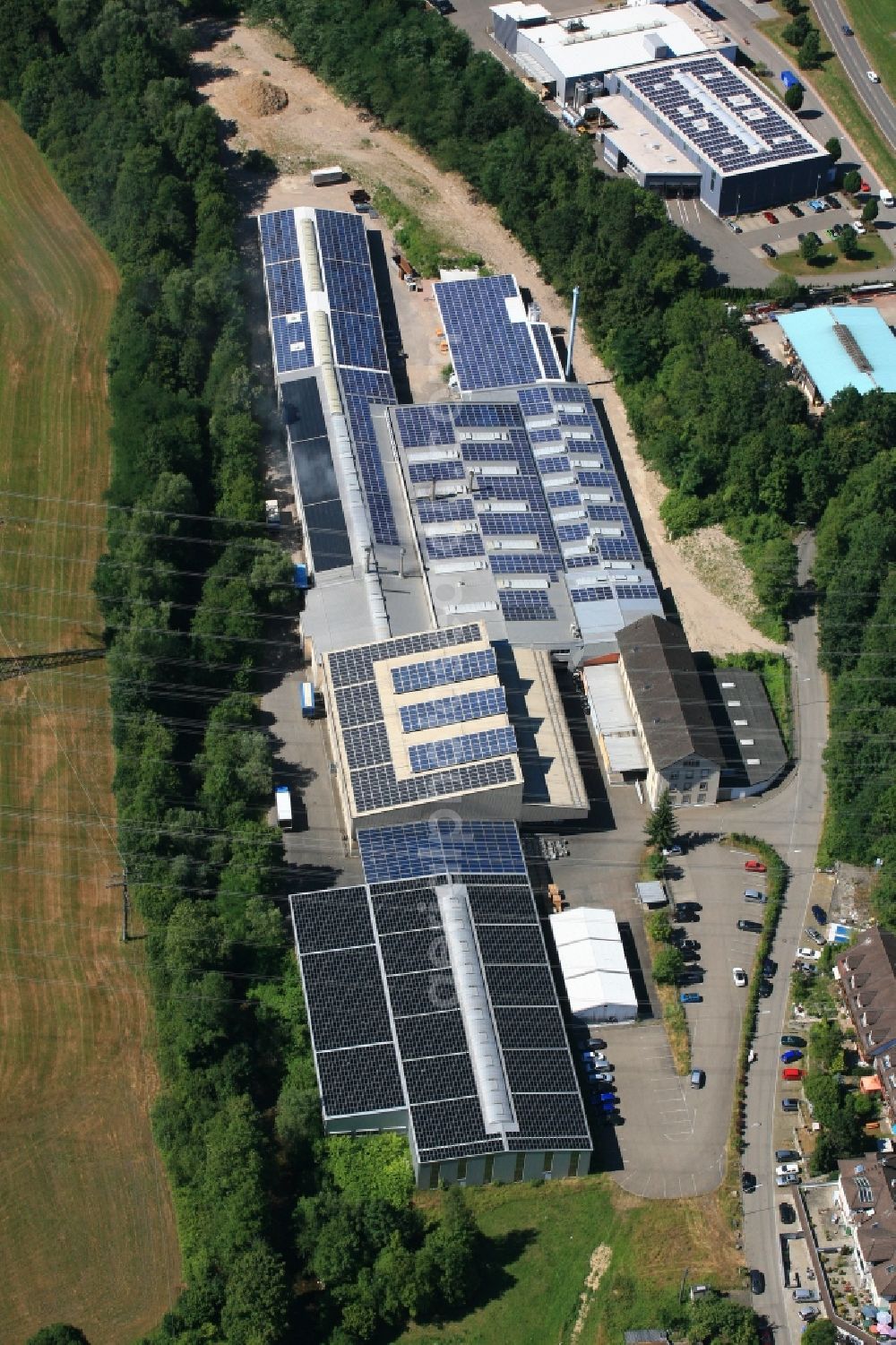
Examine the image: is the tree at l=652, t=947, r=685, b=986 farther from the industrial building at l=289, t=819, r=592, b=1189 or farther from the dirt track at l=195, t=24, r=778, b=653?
the dirt track at l=195, t=24, r=778, b=653

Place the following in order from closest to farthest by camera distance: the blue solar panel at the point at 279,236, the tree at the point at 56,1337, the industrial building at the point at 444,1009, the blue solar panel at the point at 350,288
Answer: the tree at the point at 56,1337
the industrial building at the point at 444,1009
the blue solar panel at the point at 350,288
the blue solar panel at the point at 279,236

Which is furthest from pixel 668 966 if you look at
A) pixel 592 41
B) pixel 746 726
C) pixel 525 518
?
pixel 592 41

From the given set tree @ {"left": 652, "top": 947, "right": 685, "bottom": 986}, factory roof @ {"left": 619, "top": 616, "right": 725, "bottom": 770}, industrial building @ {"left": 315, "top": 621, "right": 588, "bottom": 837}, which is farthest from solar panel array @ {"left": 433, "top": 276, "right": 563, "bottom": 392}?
tree @ {"left": 652, "top": 947, "right": 685, "bottom": 986}

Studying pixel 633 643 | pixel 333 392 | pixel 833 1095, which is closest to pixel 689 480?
pixel 633 643

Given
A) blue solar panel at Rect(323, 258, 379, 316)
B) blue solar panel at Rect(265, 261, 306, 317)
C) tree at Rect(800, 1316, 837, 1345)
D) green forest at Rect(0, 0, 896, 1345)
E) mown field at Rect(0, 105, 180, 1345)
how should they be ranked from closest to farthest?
tree at Rect(800, 1316, 837, 1345)
green forest at Rect(0, 0, 896, 1345)
mown field at Rect(0, 105, 180, 1345)
blue solar panel at Rect(265, 261, 306, 317)
blue solar panel at Rect(323, 258, 379, 316)

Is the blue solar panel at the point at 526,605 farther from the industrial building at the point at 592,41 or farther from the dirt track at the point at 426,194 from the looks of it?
the industrial building at the point at 592,41

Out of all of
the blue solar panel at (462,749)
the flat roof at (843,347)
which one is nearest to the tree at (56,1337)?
the blue solar panel at (462,749)
